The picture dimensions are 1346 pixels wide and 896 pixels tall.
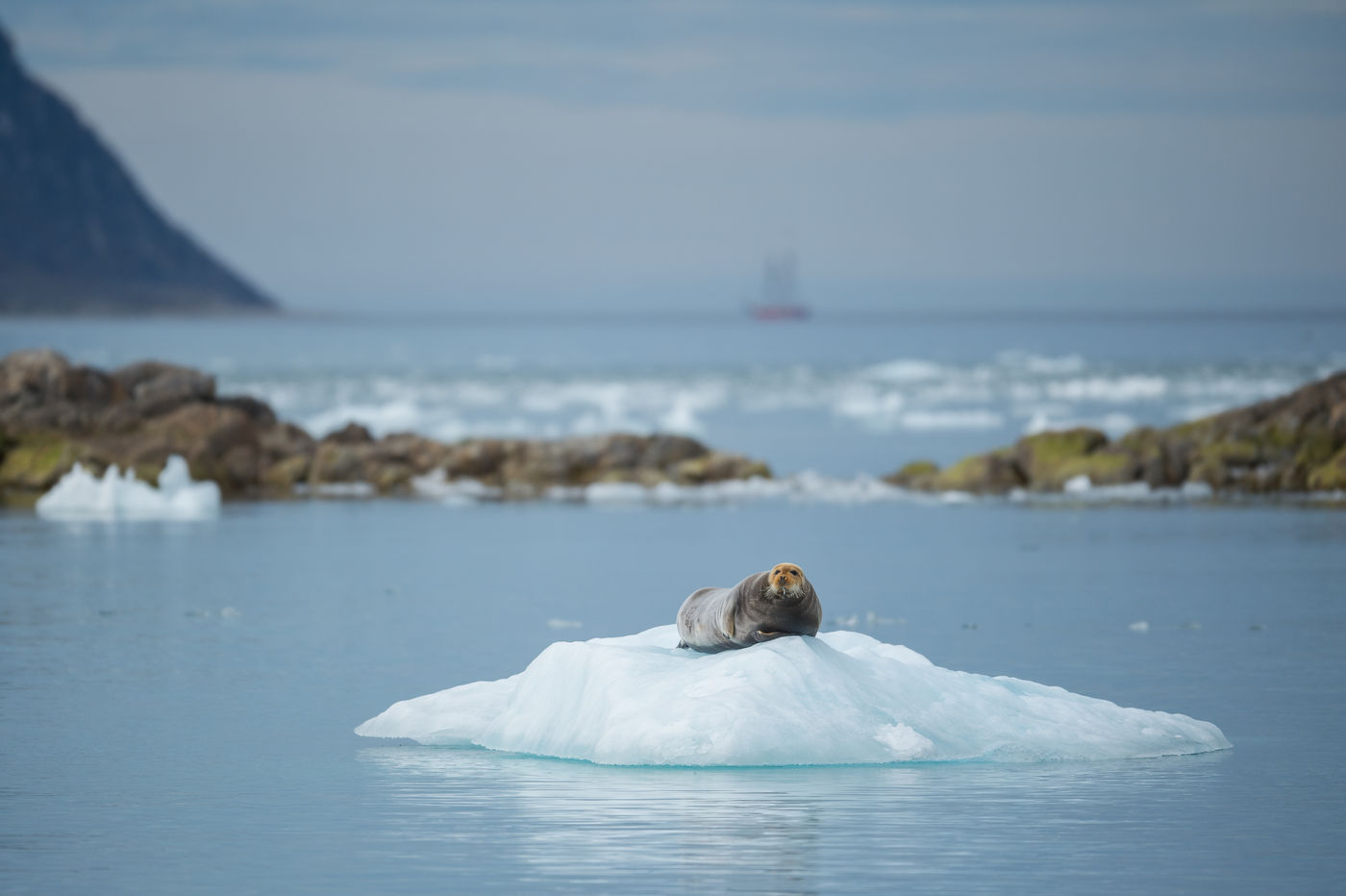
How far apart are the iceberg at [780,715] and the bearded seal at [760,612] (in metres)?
0.14

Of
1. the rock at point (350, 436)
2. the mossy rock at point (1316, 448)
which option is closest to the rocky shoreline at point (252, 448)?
the rock at point (350, 436)

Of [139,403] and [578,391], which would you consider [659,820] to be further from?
[578,391]

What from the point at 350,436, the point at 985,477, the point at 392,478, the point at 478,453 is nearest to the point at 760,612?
the point at 985,477

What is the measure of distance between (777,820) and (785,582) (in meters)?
1.94

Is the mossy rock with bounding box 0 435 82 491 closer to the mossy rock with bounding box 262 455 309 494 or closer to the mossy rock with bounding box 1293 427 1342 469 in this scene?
the mossy rock with bounding box 262 455 309 494

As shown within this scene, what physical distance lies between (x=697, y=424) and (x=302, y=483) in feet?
72.8

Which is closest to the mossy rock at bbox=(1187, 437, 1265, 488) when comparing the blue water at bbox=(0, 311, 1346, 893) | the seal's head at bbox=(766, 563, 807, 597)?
the blue water at bbox=(0, 311, 1346, 893)

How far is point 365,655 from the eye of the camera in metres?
16.3

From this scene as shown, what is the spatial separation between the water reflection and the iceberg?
15 centimetres

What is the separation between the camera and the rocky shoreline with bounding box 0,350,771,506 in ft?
117

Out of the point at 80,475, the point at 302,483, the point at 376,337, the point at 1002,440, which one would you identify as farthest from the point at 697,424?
the point at 376,337

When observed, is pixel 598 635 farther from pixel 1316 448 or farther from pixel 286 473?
pixel 286 473

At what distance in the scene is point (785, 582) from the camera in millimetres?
10977

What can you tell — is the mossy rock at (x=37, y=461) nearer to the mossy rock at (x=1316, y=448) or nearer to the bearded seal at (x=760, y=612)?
the mossy rock at (x=1316, y=448)
